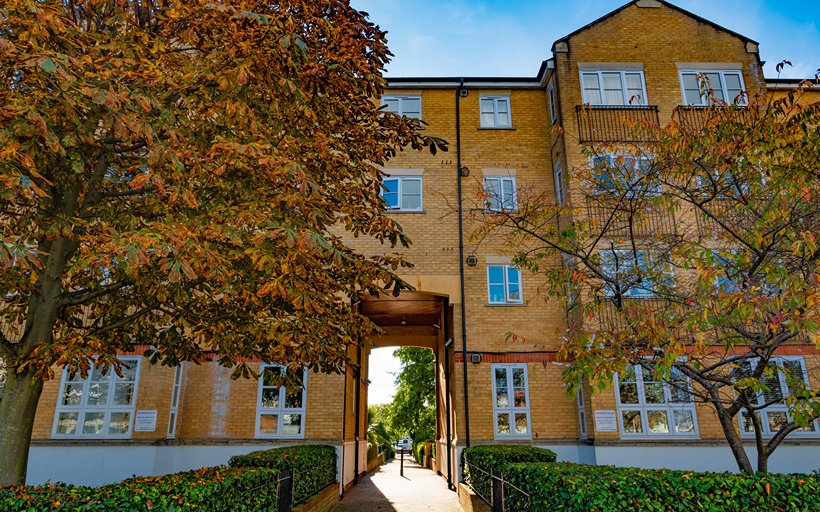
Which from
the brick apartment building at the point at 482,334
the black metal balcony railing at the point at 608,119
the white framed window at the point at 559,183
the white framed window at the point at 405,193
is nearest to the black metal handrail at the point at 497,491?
the brick apartment building at the point at 482,334

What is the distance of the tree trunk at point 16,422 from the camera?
19.1 feet

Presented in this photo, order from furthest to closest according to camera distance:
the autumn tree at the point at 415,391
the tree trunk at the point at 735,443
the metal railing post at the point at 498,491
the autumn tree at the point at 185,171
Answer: the autumn tree at the point at 415,391 < the metal railing post at the point at 498,491 < the tree trunk at the point at 735,443 < the autumn tree at the point at 185,171

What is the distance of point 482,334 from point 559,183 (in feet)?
15.1

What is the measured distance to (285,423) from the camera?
42.0 ft

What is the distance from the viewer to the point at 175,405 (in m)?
12.8

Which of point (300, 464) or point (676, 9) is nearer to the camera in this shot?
point (300, 464)

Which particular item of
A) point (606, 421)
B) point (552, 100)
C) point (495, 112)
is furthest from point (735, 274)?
point (495, 112)

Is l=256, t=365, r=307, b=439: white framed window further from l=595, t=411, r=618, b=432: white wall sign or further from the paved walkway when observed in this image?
l=595, t=411, r=618, b=432: white wall sign

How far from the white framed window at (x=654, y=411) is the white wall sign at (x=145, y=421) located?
1058 centimetres

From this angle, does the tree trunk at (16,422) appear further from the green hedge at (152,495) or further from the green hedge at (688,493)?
the green hedge at (688,493)

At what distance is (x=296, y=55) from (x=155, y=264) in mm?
2824

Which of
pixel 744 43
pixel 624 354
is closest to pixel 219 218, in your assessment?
pixel 624 354

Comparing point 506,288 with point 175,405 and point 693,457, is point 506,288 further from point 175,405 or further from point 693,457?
point 175,405

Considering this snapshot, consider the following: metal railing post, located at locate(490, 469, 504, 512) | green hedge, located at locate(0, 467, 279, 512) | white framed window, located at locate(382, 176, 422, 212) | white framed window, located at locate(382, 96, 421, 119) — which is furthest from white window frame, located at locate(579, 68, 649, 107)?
green hedge, located at locate(0, 467, 279, 512)
